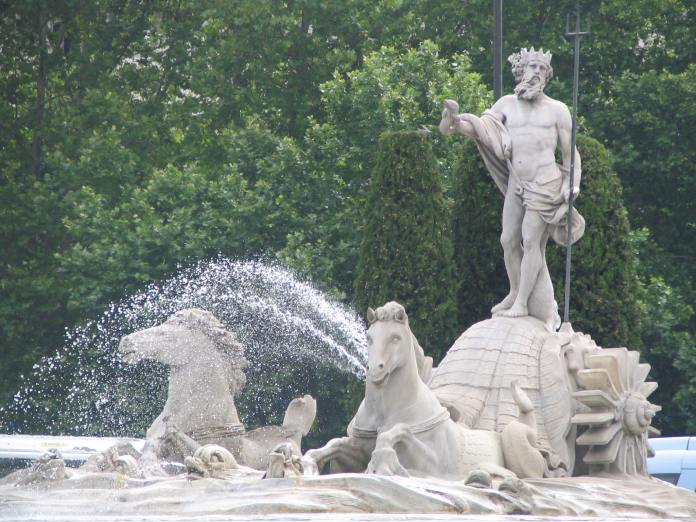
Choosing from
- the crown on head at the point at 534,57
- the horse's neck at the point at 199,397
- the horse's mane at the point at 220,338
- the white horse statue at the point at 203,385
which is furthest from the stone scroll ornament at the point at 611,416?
the horse's neck at the point at 199,397

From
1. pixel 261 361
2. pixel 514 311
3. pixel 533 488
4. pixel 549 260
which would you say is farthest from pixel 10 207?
pixel 533 488

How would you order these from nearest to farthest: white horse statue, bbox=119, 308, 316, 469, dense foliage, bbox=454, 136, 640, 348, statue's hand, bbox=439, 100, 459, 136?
white horse statue, bbox=119, 308, 316, 469
statue's hand, bbox=439, 100, 459, 136
dense foliage, bbox=454, 136, 640, 348

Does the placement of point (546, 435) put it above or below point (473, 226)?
below

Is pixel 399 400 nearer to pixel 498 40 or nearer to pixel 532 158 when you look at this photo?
pixel 532 158

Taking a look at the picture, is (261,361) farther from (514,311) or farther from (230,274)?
(514,311)

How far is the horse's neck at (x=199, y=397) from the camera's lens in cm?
1413

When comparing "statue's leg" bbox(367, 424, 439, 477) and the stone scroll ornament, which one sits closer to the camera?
"statue's leg" bbox(367, 424, 439, 477)

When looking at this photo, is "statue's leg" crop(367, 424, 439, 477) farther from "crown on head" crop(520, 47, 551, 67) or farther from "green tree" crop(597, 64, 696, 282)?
"green tree" crop(597, 64, 696, 282)

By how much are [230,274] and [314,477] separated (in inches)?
502

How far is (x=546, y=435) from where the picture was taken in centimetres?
1455

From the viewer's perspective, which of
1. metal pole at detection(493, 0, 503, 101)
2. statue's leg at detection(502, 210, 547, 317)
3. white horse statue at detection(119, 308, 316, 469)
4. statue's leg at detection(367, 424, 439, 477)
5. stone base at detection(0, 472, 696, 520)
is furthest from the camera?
metal pole at detection(493, 0, 503, 101)

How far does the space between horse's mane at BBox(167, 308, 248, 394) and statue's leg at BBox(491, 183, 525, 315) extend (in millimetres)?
2555

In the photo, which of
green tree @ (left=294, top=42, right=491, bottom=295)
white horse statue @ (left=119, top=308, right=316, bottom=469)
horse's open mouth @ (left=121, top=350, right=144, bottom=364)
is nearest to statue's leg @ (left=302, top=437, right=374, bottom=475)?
white horse statue @ (left=119, top=308, right=316, bottom=469)

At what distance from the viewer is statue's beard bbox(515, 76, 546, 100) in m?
15.5
